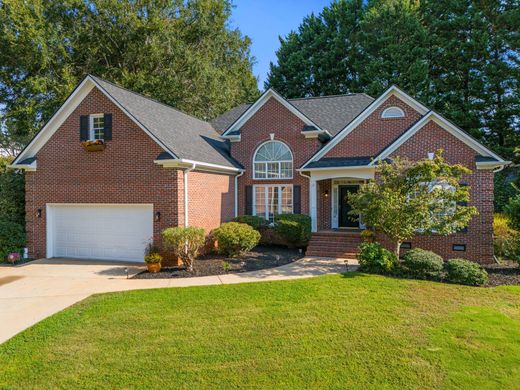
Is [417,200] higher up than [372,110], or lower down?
lower down

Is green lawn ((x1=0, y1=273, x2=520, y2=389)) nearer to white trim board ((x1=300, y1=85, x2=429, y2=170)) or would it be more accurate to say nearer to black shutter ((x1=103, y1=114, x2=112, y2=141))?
black shutter ((x1=103, y1=114, x2=112, y2=141))

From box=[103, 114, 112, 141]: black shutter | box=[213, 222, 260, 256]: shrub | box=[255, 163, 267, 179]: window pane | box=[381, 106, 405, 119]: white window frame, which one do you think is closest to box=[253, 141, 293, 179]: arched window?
box=[255, 163, 267, 179]: window pane

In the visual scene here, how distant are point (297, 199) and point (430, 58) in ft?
63.1

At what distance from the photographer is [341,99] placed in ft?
62.9

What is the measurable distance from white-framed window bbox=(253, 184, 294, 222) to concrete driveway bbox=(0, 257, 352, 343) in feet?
13.5

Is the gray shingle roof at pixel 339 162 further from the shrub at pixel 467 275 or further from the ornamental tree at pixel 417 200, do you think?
the shrub at pixel 467 275

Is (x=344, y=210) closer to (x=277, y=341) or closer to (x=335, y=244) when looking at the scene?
(x=335, y=244)

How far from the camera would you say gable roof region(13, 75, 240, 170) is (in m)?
12.1

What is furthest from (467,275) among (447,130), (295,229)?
(295,229)

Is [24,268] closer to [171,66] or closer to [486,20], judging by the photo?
[171,66]

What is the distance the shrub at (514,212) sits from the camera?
10.5 metres

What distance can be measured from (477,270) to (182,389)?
852 centimetres

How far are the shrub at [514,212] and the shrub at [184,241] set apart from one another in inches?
403

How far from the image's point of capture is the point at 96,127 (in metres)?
13.1
